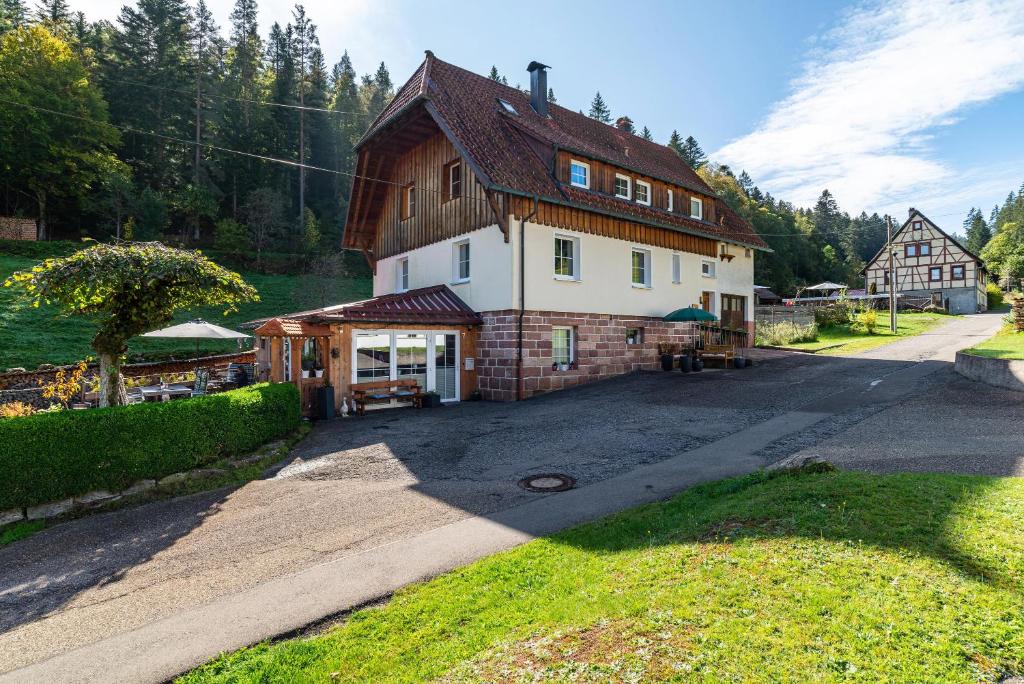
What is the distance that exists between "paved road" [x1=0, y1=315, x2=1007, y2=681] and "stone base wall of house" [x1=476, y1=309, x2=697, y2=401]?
8.43 ft

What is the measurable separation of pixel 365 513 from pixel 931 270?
207 feet

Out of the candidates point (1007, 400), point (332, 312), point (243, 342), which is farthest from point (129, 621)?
→ point (243, 342)

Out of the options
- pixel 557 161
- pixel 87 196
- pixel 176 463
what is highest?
pixel 87 196

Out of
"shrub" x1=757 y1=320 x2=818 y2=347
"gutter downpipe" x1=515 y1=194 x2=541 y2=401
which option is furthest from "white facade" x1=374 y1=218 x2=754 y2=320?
"shrub" x1=757 y1=320 x2=818 y2=347

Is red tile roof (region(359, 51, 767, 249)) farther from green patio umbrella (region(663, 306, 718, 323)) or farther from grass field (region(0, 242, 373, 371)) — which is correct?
grass field (region(0, 242, 373, 371))

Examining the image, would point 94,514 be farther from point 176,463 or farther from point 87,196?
point 87,196

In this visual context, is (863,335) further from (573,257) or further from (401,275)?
(401,275)

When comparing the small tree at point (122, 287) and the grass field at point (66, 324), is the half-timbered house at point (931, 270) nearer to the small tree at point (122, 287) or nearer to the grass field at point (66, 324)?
the grass field at point (66, 324)

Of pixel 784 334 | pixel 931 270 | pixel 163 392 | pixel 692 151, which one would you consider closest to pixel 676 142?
pixel 692 151

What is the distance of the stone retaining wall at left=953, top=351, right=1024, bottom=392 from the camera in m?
12.1

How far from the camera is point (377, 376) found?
15875 millimetres

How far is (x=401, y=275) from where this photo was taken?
2256 centimetres

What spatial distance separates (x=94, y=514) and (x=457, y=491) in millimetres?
5332

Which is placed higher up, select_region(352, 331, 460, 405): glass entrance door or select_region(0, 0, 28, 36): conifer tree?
select_region(0, 0, 28, 36): conifer tree
